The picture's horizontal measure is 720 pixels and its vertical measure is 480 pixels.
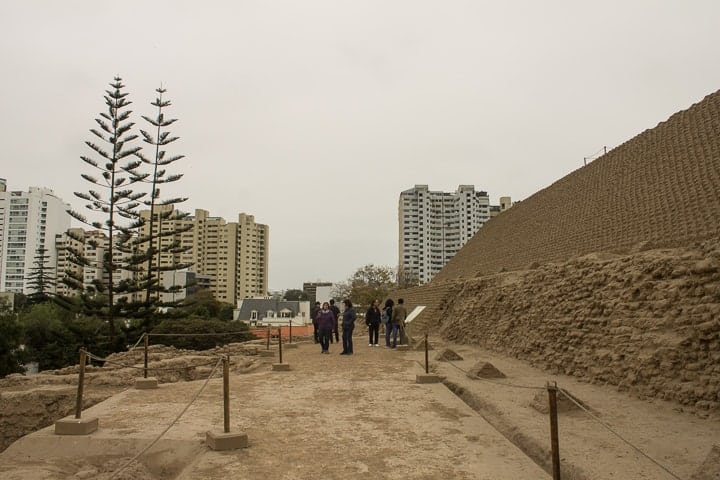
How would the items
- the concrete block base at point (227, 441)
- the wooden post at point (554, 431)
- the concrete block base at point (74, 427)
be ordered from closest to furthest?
the wooden post at point (554, 431), the concrete block base at point (227, 441), the concrete block base at point (74, 427)

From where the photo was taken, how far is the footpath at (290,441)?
4.54 m

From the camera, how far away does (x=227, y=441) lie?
513cm

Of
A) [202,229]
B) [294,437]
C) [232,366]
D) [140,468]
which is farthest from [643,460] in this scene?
[202,229]

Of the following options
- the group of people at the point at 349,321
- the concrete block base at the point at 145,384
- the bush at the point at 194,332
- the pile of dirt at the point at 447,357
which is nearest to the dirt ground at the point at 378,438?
the concrete block base at the point at 145,384

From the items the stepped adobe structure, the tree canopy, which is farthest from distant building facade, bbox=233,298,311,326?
the stepped adobe structure

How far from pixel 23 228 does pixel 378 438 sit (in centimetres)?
6977

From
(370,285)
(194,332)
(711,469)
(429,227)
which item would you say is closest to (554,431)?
(711,469)

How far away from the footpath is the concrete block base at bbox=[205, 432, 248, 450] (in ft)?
0.24

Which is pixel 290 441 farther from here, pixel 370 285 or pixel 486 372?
pixel 370 285

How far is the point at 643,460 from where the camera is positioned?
437 cm

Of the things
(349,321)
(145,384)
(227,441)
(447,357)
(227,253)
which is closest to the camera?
(227,441)

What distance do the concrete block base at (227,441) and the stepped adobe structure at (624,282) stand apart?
468cm

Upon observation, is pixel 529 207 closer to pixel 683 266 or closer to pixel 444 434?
pixel 683 266

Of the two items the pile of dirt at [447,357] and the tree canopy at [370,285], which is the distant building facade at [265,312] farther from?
the pile of dirt at [447,357]
